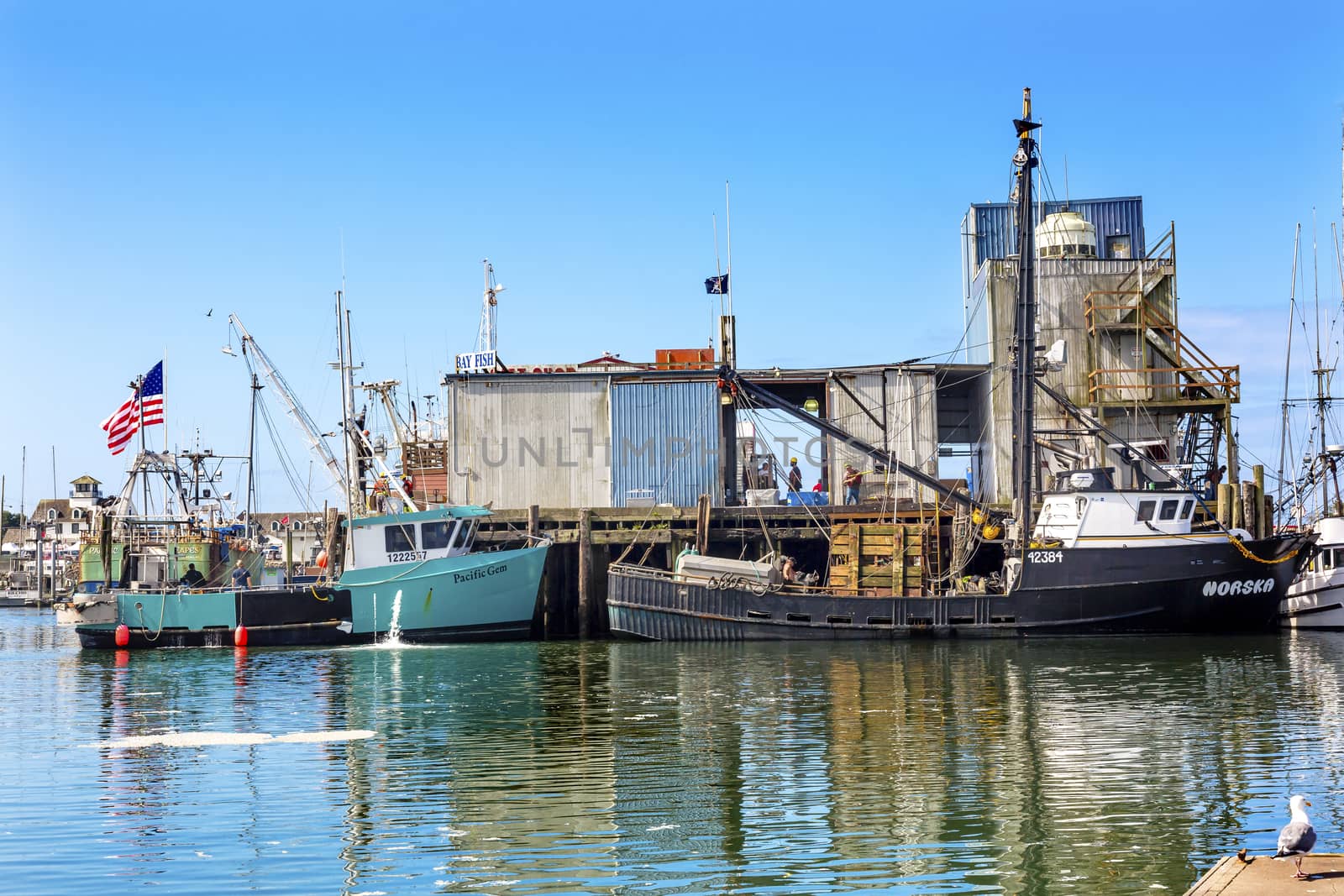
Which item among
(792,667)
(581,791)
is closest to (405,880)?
(581,791)

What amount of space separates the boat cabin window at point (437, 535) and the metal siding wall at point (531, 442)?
4104 millimetres

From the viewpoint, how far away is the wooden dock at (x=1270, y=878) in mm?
9086

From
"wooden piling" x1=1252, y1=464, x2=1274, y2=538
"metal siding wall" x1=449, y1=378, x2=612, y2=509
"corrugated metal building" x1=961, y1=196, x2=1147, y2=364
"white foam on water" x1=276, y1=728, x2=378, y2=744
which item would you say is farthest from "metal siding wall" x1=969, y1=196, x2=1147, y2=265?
"white foam on water" x1=276, y1=728, x2=378, y2=744

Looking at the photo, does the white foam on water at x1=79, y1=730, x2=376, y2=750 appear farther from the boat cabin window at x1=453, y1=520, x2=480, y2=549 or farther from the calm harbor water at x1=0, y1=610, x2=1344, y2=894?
the boat cabin window at x1=453, y1=520, x2=480, y2=549

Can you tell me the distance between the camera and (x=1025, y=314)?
121 feet

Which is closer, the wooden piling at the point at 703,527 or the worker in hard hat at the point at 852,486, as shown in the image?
the wooden piling at the point at 703,527

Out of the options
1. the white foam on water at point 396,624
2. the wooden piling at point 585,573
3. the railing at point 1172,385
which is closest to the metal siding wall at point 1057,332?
the railing at point 1172,385

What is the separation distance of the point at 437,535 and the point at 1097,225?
30605mm

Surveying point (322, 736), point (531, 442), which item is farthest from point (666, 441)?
Answer: point (322, 736)

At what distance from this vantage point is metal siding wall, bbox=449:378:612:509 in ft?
142

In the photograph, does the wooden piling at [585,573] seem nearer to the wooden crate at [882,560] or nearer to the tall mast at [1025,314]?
the wooden crate at [882,560]

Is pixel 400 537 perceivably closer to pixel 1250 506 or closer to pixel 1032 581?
Answer: pixel 1032 581

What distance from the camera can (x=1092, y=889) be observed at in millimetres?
11602

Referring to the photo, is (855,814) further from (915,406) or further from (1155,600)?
(915,406)
